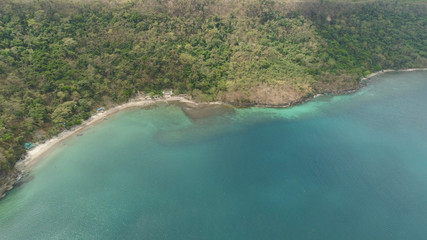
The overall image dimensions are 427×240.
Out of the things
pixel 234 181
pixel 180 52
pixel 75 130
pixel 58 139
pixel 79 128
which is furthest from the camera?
pixel 180 52

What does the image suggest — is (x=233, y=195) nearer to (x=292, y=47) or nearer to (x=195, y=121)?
(x=195, y=121)

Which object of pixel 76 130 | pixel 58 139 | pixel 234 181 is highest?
pixel 76 130

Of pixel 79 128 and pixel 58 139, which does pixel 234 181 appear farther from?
pixel 58 139

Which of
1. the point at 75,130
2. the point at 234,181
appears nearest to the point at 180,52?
the point at 75,130

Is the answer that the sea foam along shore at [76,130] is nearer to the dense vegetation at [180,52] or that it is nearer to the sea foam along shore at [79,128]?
the sea foam along shore at [79,128]

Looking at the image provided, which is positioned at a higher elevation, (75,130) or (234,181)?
(75,130)

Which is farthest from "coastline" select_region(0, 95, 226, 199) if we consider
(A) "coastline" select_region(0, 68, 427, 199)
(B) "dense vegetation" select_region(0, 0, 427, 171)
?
(B) "dense vegetation" select_region(0, 0, 427, 171)

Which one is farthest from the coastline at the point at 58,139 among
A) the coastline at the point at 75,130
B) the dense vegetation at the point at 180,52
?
the dense vegetation at the point at 180,52
